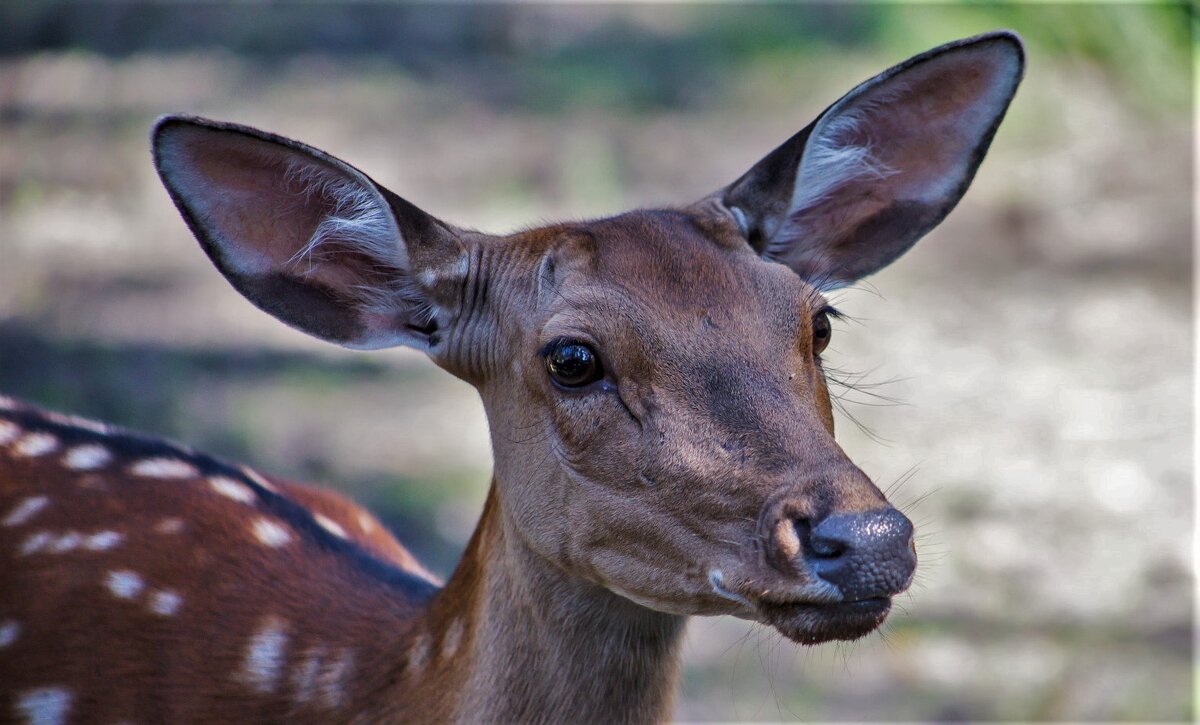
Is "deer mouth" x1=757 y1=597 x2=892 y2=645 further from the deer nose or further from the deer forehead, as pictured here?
the deer forehead

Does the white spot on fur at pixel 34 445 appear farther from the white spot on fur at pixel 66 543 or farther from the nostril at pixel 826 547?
the nostril at pixel 826 547

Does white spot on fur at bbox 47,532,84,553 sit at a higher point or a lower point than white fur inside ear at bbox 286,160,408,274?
lower

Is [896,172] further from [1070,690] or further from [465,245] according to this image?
[1070,690]

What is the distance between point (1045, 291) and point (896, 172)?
541 cm

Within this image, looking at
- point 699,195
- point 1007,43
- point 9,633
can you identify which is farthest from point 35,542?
point 699,195

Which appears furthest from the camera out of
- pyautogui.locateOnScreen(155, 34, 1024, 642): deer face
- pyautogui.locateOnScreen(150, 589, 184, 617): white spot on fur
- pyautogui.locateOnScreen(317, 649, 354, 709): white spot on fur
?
pyautogui.locateOnScreen(150, 589, 184, 617): white spot on fur

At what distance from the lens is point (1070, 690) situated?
569cm

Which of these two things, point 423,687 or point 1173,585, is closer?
point 423,687

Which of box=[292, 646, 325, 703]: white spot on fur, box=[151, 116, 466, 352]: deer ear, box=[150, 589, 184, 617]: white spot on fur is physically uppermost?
box=[151, 116, 466, 352]: deer ear

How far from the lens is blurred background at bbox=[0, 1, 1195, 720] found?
5961 millimetres

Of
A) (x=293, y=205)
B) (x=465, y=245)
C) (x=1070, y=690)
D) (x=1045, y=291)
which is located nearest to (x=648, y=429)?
(x=465, y=245)

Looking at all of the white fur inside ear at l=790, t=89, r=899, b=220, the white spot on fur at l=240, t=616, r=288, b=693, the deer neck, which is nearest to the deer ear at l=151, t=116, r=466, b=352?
the deer neck

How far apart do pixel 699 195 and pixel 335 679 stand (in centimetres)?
591

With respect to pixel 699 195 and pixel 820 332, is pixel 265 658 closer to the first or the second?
pixel 820 332
